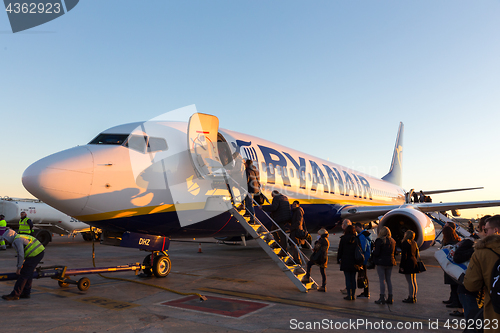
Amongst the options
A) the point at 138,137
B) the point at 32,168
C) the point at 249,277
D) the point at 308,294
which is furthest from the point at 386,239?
the point at 32,168

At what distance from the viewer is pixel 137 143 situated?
698 cm

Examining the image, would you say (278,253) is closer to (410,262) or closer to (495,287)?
(410,262)

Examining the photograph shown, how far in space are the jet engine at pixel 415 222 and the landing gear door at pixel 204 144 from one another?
20.0 ft

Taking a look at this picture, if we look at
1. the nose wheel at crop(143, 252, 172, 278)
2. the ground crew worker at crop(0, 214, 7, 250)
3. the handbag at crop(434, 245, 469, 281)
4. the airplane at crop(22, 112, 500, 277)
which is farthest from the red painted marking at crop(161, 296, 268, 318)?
the ground crew worker at crop(0, 214, 7, 250)

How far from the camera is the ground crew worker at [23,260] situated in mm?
5883

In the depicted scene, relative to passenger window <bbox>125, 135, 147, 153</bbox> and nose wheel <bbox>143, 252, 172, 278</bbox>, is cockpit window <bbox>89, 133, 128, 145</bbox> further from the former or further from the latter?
nose wheel <bbox>143, 252, 172, 278</bbox>

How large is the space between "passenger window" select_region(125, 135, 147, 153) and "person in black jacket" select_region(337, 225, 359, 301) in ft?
14.4

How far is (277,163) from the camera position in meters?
10.1

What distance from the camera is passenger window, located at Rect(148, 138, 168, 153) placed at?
7.07 metres

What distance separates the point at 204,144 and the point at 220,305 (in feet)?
11.6

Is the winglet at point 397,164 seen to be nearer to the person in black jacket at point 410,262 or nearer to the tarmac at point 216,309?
the tarmac at point 216,309

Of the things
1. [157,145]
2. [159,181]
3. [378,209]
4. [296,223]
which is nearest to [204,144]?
[157,145]

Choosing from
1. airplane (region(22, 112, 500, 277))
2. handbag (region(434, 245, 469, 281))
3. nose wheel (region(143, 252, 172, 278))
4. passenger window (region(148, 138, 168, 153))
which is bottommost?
nose wheel (region(143, 252, 172, 278))

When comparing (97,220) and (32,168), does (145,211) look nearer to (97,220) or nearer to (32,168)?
(97,220)
